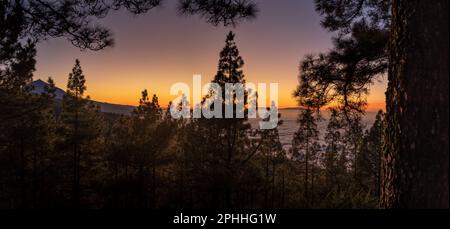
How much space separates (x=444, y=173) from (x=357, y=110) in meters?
4.07

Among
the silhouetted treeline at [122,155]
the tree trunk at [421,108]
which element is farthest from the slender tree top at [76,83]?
the tree trunk at [421,108]

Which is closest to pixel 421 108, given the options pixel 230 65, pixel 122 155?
pixel 230 65

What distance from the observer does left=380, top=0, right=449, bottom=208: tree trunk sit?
2074mm

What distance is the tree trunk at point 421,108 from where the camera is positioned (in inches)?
81.7

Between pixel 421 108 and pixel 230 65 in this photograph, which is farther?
pixel 230 65

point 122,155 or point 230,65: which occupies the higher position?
point 230,65

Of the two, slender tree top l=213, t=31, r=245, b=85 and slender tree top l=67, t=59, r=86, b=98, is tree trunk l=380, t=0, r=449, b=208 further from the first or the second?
slender tree top l=67, t=59, r=86, b=98

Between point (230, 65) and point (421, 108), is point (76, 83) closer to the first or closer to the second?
point (230, 65)

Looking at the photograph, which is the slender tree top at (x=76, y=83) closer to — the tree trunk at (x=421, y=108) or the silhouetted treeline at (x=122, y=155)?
the silhouetted treeline at (x=122, y=155)

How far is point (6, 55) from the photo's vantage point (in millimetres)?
6375

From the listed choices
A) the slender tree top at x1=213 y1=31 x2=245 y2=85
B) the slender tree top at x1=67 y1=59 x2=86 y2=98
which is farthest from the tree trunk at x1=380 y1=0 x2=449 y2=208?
the slender tree top at x1=67 y1=59 x2=86 y2=98

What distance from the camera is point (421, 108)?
2.13 meters
